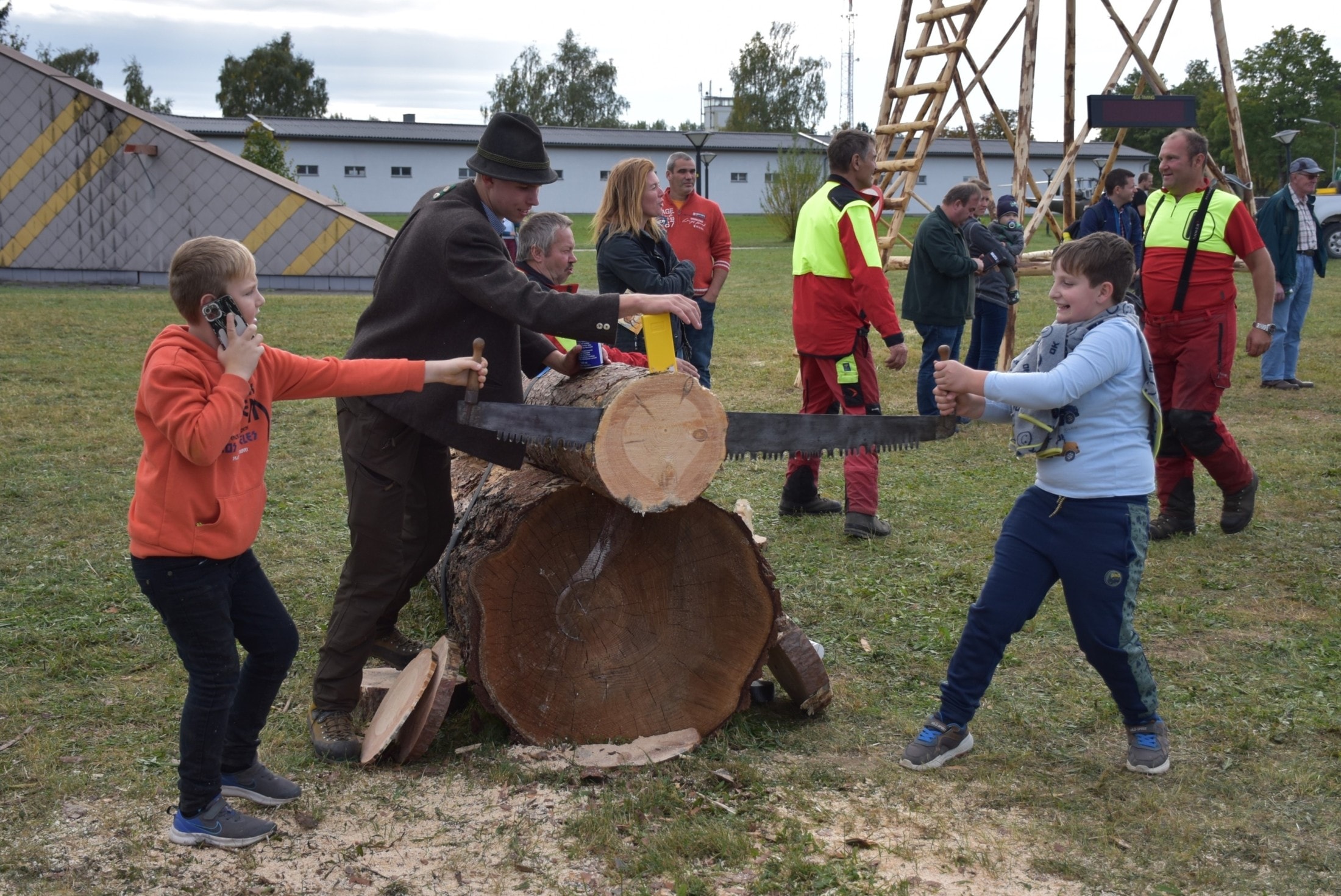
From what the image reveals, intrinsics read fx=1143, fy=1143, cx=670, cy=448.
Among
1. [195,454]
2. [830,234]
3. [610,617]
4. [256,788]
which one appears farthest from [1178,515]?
[195,454]

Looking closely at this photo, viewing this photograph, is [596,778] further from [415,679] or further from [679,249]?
[679,249]

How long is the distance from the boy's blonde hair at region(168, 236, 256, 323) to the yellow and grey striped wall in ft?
55.0

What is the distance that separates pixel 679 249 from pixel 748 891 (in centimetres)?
607

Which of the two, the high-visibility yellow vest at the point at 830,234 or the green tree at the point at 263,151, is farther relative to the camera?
the green tree at the point at 263,151

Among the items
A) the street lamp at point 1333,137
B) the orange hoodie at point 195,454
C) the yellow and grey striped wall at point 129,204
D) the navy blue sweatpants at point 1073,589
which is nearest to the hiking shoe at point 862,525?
the navy blue sweatpants at point 1073,589

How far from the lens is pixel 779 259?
2944 centimetres

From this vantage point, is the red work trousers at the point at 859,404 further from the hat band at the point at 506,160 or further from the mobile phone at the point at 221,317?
the mobile phone at the point at 221,317

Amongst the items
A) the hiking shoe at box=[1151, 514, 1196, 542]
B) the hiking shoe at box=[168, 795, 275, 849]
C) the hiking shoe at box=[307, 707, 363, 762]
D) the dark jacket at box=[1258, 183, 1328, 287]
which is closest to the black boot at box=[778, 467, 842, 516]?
the hiking shoe at box=[1151, 514, 1196, 542]

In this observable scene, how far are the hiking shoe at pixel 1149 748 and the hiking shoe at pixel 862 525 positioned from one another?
2702mm

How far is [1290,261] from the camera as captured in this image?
10.5 meters

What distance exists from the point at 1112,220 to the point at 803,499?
4.58 m

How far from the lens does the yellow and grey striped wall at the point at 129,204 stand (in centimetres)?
1858

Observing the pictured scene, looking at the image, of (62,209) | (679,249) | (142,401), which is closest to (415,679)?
(142,401)

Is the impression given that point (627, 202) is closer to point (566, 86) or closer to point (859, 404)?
point (859, 404)
